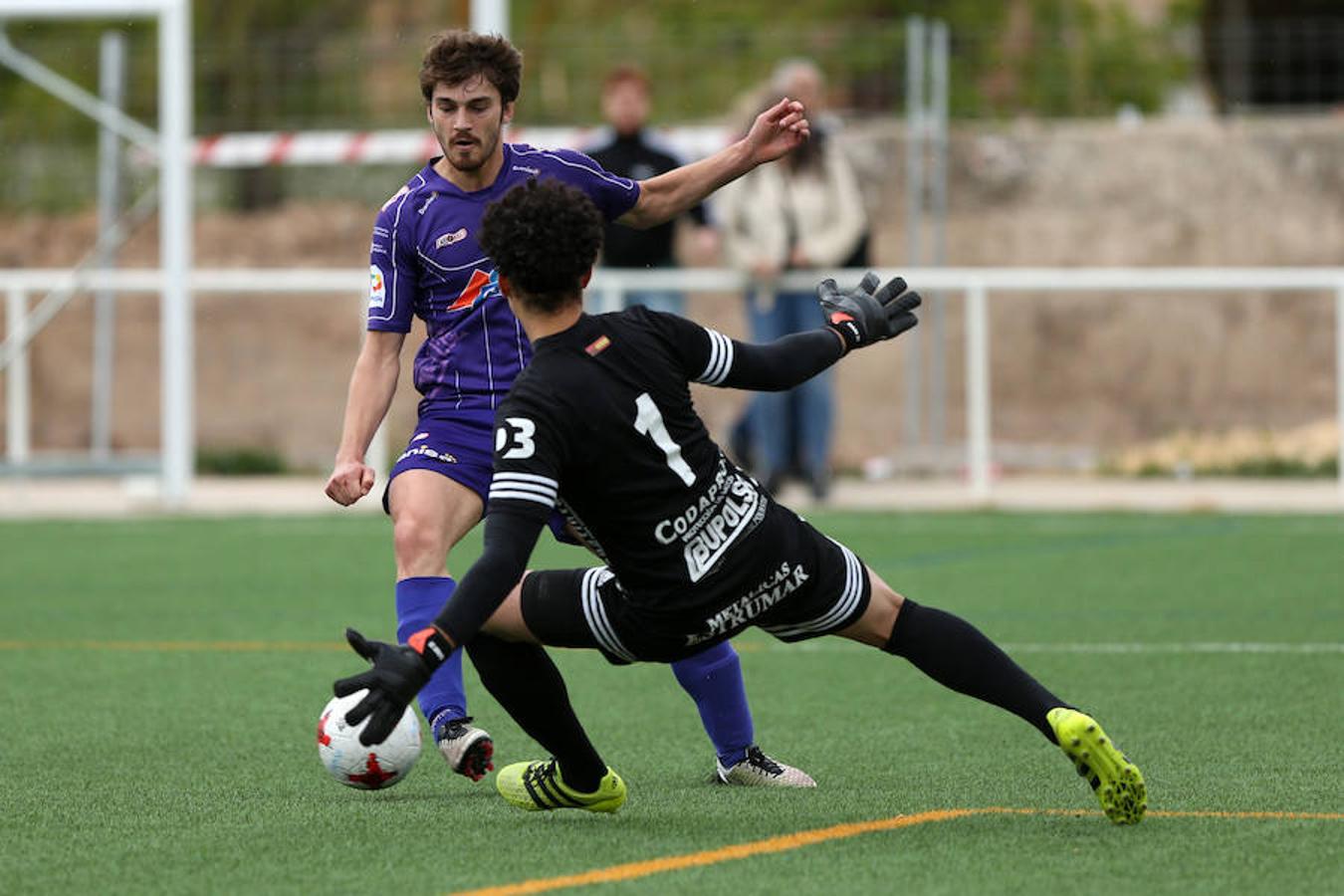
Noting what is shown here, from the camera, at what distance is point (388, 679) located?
4664 mm

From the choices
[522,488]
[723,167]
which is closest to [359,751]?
[522,488]

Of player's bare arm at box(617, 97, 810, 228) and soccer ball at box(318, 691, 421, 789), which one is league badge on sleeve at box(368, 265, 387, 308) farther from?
soccer ball at box(318, 691, 421, 789)

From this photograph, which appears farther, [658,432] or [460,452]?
[460,452]

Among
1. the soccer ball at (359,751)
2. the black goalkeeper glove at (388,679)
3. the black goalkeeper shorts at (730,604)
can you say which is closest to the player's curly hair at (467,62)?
the black goalkeeper shorts at (730,604)

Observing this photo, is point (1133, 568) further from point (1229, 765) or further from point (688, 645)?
point (688, 645)

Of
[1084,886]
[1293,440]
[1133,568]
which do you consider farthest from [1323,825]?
[1293,440]

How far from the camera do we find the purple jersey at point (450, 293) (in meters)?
6.23

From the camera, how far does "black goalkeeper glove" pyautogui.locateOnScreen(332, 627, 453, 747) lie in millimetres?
4652

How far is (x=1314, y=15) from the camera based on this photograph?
82.0 feet

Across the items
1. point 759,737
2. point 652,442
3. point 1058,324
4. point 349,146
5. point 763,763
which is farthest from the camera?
point 1058,324

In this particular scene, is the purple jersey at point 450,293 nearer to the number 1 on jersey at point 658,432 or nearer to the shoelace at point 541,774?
the shoelace at point 541,774

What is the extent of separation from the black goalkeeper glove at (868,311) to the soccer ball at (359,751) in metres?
1.27

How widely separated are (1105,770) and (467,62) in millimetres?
2394

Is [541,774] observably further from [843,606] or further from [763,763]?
[843,606]
